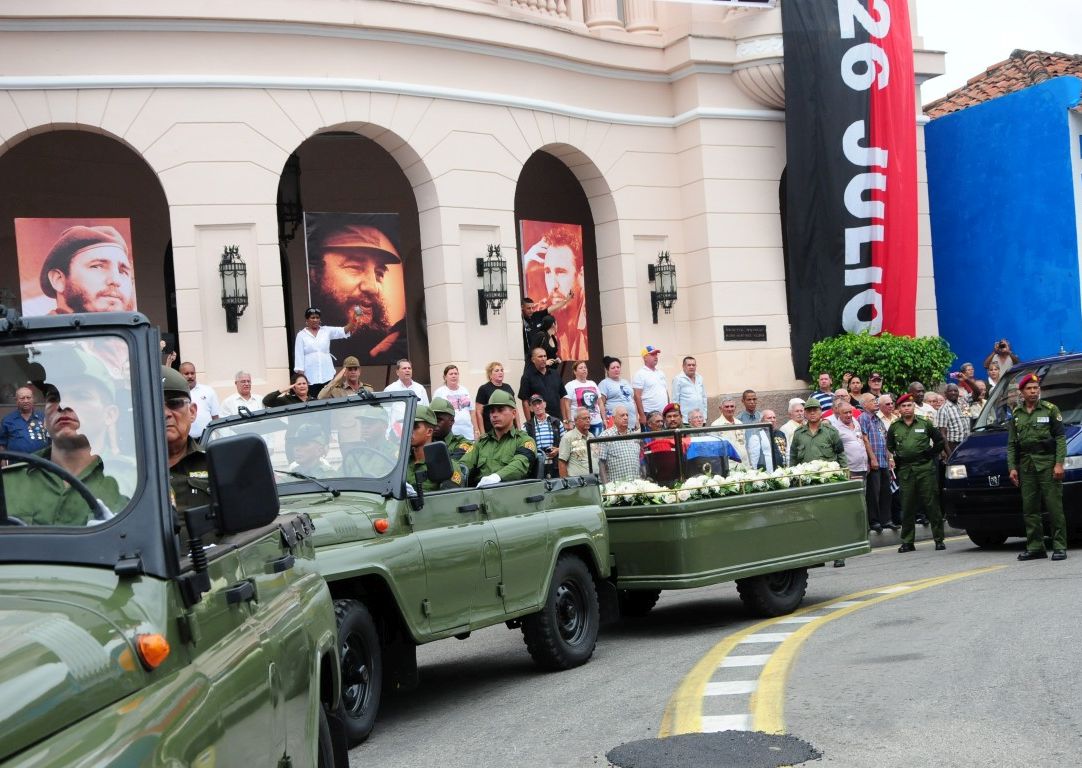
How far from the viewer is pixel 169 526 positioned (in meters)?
3.56

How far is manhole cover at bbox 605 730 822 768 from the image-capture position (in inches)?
270

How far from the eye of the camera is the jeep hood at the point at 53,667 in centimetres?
269

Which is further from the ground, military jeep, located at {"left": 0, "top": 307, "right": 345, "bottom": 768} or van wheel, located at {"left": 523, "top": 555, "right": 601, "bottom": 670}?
military jeep, located at {"left": 0, "top": 307, "right": 345, "bottom": 768}

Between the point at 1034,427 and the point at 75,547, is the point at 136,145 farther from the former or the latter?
the point at 75,547

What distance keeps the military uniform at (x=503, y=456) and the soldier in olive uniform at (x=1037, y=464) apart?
23.7 ft

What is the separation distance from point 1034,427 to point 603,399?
6473 millimetres

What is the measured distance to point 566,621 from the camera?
10.4 meters

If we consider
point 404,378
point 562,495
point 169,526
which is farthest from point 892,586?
point 169,526

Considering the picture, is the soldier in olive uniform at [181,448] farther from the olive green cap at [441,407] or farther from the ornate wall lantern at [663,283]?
the ornate wall lantern at [663,283]

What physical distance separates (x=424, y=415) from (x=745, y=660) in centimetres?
278

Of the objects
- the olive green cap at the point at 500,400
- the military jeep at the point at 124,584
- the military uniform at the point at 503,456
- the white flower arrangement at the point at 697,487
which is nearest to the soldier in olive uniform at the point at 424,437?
the military uniform at the point at 503,456

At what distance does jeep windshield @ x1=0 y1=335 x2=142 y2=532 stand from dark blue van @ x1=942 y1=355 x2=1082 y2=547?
14242 millimetres

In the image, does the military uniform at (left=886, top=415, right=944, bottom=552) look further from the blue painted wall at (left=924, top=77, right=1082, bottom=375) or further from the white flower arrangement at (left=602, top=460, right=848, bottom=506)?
the blue painted wall at (left=924, top=77, right=1082, bottom=375)

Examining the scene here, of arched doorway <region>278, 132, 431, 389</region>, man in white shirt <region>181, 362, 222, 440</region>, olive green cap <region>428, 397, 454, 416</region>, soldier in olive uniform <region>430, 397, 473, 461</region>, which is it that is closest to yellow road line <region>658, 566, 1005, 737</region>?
soldier in olive uniform <region>430, 397, 473, 461</region>
